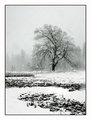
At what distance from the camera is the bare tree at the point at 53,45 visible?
552cm

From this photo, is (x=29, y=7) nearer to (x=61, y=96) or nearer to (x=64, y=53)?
(x=64, y=53)

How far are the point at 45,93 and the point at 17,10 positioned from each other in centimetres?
198

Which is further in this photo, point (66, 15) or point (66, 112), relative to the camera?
point (66, 15)

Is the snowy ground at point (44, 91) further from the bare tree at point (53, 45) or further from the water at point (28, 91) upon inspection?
the bare tree at point (53, 45)

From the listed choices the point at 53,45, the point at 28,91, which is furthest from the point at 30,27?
the point at 28,91

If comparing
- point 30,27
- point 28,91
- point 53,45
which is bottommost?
point 28,91

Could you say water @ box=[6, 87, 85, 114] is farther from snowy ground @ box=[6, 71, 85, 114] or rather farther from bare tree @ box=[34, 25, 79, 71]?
bare tree @ box=[34, 25, 79, 71]

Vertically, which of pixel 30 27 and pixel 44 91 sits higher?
pixel 30 27

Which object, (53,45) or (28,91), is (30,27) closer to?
(53,45)

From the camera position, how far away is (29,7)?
5.65 metres

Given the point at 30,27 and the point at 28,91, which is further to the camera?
the point at 30,27

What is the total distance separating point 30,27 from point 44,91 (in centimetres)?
148

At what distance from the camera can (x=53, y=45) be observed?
18.3 ft

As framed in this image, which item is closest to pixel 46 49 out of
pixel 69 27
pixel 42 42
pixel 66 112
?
pixel 42 42
